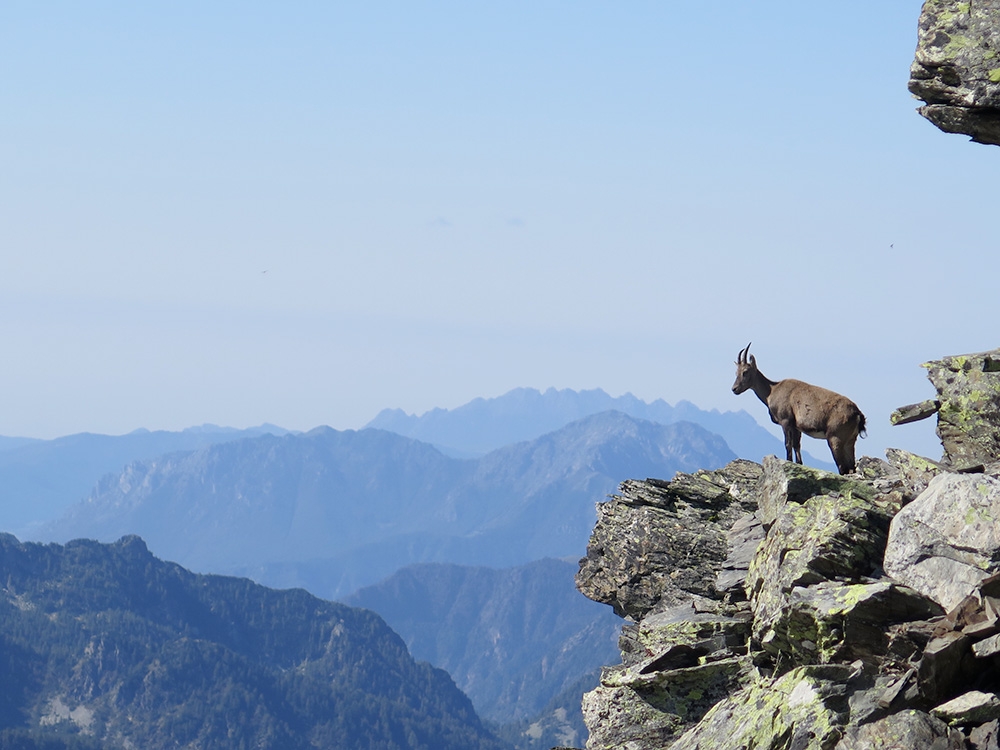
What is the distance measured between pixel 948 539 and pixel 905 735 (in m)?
5.10

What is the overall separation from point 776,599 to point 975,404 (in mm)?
7712

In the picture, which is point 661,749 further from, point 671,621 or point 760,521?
point 760,521

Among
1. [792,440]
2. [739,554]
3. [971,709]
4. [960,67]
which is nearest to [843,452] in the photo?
[792,440]

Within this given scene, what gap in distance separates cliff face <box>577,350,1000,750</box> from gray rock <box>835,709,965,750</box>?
0.02 m

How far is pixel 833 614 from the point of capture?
71.7 feet

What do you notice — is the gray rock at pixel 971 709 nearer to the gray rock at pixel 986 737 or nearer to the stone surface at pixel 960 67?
the gray rock at pixel 986 737

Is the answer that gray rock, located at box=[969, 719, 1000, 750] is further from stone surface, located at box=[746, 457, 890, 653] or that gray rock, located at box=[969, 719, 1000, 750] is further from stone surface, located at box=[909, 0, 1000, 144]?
stone surface, located at box=[909, 0, 1000, 144]

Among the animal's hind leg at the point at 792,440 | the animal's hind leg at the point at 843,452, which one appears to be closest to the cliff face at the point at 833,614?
the animal's hind leg at the point at 843,452

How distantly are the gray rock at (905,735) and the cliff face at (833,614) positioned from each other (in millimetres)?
24

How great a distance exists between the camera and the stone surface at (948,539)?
68.8 ft

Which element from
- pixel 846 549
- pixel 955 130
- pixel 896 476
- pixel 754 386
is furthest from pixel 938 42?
pixel 754 386

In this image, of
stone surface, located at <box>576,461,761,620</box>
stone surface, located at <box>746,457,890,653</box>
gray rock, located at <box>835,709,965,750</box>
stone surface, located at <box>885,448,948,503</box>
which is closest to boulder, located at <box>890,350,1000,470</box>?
stone surface, located at <box>885,448,948,503</box>

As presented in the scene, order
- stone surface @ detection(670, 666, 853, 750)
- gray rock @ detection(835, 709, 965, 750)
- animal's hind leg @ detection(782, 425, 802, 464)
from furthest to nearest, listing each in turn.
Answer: animal's hind leg @ detection(782, 425, 802, 464), stone surface @ detection(670, 666, 853, 750), gray rock @ detection(835, 709, 965, 750)

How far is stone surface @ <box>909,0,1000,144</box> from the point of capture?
25.6 metres
